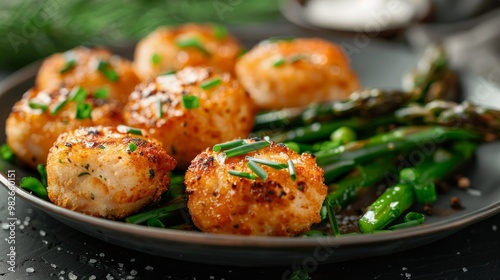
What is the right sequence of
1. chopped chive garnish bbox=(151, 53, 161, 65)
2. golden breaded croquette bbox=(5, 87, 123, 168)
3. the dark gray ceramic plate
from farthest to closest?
chopped chive garnish bbox=(151, 53, 161, 65)
golden breaded croquette bbox=(5, 87, 123, 168)
the dark gray ceramic plate

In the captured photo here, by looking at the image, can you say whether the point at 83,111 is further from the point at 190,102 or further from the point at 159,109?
the point at 190,102

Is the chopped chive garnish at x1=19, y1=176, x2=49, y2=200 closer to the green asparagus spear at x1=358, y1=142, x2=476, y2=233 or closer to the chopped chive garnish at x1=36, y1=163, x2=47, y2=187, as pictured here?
the chopped chive garnish at x1=36, y1=163, x2=47, y2=187

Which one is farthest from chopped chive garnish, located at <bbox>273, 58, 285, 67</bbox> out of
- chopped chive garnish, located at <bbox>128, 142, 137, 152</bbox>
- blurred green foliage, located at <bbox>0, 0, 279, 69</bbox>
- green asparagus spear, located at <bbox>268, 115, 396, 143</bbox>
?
blurred green foliage, located at <bbox>0, 0, 279, 69</bbox>

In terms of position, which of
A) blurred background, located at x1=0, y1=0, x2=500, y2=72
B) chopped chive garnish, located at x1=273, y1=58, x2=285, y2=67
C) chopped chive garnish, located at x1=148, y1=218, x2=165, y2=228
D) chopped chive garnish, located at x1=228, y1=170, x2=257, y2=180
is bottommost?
blurred background, located at x1=0, y1=0, x2=500, y2=72

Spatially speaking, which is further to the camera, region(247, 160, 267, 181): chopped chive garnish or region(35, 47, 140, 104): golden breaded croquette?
region(35, 47, 140, 104): golden breaded croquette

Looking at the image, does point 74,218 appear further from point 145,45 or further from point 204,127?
point 145,45

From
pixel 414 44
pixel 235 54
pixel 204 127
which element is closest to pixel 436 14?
pixel 414 44

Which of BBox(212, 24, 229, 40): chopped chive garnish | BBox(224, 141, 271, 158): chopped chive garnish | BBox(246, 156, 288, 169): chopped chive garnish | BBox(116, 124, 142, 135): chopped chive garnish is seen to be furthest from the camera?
BBox(212, 24, 229, 40): chopped chive garnish

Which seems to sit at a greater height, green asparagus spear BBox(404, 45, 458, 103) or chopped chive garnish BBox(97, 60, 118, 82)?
chopped chive garnish BBox(97, 60, 118, 82)
